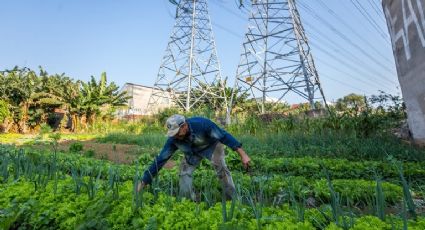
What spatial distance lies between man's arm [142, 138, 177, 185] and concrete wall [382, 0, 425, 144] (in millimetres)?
6288

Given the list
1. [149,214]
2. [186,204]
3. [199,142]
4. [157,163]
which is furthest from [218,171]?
[149,214]

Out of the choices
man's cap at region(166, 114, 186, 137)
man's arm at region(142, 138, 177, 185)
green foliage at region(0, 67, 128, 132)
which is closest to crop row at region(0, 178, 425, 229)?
man's arm at region(142, 138, 177, 185)

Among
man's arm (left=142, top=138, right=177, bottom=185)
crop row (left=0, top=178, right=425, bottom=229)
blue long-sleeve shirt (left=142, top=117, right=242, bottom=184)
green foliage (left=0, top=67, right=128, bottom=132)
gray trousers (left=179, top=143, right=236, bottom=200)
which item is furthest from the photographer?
green foliage (left=0, top=67, right=128, bottom=132)

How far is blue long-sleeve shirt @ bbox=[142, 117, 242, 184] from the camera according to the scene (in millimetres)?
3686

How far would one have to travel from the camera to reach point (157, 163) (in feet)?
11.3

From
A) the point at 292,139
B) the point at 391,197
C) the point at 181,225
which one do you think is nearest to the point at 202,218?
the point at 181,225

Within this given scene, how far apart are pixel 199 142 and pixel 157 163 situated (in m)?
0.63

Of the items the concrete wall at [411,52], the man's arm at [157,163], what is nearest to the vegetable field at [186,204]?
the man's arm at [157,163]

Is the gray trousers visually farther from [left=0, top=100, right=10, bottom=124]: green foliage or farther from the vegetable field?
[left=0, top=100, right=10, bottom=124]: green foliage

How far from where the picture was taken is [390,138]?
31.7 feet

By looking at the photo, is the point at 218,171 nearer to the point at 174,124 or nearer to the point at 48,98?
the point at 174,124

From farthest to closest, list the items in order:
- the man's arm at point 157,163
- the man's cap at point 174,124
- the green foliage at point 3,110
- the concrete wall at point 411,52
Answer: the green foliage at point 3,110 → the concrete wall at point 411,52 → the man's cap at point 174,124 → the man's arm at point 157,163

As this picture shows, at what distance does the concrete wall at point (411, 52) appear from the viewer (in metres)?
7.09

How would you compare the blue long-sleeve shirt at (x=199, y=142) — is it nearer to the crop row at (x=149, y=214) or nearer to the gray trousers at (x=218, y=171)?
the gray trousers at (x=218, y=171)
